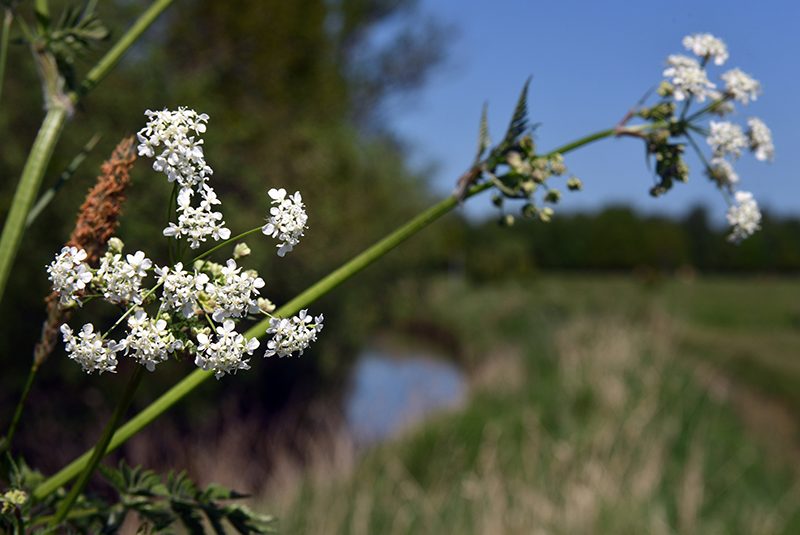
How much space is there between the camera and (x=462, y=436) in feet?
36.5

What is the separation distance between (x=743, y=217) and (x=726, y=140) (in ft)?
0.44

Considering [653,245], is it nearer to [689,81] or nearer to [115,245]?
[689,81]

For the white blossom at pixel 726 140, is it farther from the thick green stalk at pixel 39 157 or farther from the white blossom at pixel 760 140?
the thick green stalk at pixel 39 157

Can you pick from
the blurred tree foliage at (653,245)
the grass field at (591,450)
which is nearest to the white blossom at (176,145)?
the grass field at (591,450)

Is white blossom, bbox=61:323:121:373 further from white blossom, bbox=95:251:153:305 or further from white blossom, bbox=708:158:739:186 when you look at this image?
white blossom, bbox=708:158:739:186

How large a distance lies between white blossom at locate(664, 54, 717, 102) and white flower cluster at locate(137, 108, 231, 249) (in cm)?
79

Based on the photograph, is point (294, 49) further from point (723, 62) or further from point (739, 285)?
point (739, 285)

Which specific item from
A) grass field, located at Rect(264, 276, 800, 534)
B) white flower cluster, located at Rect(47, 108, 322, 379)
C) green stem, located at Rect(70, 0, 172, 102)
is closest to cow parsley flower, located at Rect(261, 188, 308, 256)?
white flower cluster, located at Rect(47, 108, 322, 379)

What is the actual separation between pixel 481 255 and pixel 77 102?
127 ft

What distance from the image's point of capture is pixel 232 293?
946 mm

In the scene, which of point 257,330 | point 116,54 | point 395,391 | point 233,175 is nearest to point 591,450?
point 233,175

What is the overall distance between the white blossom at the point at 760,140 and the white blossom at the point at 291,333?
89 cm

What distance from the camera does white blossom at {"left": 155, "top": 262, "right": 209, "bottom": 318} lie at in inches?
36.7

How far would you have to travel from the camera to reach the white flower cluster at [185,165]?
93cm
